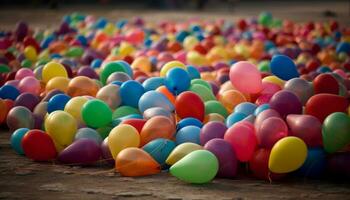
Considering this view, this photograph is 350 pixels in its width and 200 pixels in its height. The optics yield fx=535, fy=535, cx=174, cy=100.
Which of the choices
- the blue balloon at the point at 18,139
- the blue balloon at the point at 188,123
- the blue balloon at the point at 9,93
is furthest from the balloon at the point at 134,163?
the blue balloon at the point at 9,93

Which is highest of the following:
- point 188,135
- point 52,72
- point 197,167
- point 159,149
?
point 52,72

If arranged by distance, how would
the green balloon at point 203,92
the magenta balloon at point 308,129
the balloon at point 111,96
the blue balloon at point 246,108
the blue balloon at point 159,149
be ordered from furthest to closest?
the green balloon at point 203,92, the balloon at point 111,96, the blue balloon at point 246,108, the blue balloon at point 159,149, the magenta balloon at point 308,129

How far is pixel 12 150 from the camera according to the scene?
4184 millimetres

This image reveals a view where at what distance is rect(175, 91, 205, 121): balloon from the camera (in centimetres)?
412

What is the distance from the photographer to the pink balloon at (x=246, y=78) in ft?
14.5

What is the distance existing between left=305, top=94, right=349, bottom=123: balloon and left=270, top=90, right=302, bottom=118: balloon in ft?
0.23

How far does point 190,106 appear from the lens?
4.12m

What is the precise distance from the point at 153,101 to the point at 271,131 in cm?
110

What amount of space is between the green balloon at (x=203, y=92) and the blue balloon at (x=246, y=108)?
39 cm

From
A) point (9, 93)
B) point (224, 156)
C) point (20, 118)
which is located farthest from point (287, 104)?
point (9, 93)

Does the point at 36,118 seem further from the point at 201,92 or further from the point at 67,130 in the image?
the point at 201,92

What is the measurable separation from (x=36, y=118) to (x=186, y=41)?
454 centimetres

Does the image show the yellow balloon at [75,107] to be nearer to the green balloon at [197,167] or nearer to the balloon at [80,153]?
the balloon at [80,153]

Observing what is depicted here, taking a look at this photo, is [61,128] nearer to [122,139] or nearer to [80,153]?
[80,153]
